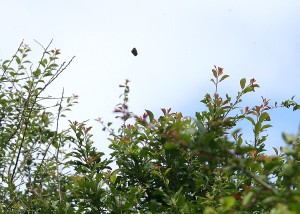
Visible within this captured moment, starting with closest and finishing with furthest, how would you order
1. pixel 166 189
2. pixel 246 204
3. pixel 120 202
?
pixel 246 204 → pixel 120 202 → pixel 166 189

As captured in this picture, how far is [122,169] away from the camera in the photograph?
4289mm

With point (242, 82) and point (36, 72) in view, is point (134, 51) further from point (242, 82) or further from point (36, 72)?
point (36, 72)

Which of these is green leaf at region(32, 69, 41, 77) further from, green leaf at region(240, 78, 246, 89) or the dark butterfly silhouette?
green leaf at region(240, 78, 246, 89)

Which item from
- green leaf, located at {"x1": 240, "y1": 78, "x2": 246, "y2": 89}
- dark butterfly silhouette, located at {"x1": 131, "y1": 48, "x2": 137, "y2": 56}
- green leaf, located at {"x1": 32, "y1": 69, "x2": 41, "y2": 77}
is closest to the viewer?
green leaf, located at {"x1": 240, "y1": 78, "x2": 246, "y2": 89}

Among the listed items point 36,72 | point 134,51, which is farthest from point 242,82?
point 36,72

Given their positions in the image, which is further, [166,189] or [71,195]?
[71,195]

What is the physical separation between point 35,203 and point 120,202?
60.2 inches

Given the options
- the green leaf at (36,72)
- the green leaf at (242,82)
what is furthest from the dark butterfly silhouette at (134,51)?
the green leaf at (36,72)

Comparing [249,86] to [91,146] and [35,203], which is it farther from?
[35,203]

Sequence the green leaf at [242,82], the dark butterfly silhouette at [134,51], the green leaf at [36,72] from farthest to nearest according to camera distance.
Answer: the green leaf at [36,72] < the dark butterfly silhouette at [134,51] < the green leaf at [242,82]

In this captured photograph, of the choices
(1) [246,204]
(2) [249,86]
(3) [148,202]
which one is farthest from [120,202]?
(1) [246,204]

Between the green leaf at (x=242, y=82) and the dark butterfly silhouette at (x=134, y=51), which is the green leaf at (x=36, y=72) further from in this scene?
the green leaf at (x=242, y=82)

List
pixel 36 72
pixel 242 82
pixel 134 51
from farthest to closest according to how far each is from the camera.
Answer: pixel 36 72 → pixel 134 51 → pixel 242 82

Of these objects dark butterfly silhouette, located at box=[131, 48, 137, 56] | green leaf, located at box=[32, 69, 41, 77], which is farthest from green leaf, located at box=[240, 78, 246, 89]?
green leaf, located at box=[32, 69, 41, 77]
